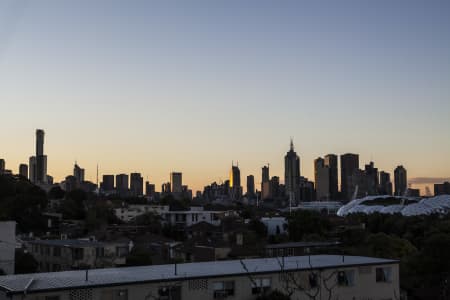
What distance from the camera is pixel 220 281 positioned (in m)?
16.9

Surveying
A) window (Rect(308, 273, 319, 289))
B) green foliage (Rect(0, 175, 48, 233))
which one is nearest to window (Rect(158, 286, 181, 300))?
window (Rect(308, 273, 319, 289))

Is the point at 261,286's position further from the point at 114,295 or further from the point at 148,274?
the point at 114,295

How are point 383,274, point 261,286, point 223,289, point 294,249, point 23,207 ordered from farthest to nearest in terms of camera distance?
point 23,207
point 294,249
point 383,274
point 261,286
point 223,289

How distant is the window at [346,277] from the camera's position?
739 inches

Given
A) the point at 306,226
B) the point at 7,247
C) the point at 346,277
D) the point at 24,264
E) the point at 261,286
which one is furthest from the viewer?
the point at 306,226

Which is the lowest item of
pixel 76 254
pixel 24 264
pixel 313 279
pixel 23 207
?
pixel 24 264

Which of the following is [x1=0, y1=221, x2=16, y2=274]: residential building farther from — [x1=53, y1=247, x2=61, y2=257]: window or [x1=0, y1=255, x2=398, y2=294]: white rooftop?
[x1=0, y1=255, x2=398, y2=294]: white rooftop

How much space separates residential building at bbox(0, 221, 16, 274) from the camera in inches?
1086

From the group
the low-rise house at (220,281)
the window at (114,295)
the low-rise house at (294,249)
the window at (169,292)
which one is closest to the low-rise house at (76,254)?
the low-rise house at (294,249)

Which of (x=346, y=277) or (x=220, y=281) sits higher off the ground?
(x=220, y=281)

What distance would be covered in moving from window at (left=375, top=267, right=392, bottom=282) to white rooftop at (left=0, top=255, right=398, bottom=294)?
0.30 meters

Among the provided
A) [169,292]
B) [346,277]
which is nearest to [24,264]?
[169,292]

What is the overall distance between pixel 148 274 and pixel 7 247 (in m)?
13.8

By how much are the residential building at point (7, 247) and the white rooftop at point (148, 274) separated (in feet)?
36.2
